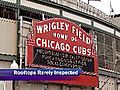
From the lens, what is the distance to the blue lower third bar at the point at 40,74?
59.9 feet

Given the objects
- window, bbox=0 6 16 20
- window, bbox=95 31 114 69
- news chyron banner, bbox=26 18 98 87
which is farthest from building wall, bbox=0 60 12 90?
window, bbox=95 31 114 69

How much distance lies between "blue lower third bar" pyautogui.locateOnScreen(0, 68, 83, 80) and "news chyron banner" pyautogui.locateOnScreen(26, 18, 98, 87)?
12.0ft

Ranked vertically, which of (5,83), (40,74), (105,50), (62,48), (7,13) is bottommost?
(5,83)

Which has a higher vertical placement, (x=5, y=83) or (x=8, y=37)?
(x=8, y=37)

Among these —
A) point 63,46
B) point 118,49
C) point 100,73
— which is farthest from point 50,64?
point 118,49

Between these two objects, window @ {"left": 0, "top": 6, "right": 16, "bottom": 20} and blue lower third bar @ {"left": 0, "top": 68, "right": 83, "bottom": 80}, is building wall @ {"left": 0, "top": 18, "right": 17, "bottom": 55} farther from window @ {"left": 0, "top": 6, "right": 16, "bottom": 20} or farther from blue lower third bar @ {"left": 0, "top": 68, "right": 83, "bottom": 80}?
blue lower third bar @ {"left": 0, "top": 68, "right": 83, "bottom": 80}

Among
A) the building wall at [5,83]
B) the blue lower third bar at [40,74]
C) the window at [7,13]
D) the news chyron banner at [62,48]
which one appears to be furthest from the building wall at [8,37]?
the blue lower third bar at [40,74]

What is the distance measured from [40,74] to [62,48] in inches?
280

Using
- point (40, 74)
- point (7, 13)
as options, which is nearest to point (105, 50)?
point (7, 13)

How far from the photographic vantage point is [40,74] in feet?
60.0

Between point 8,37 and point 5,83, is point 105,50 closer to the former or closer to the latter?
point 8,37

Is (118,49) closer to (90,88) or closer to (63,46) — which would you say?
(90,88)

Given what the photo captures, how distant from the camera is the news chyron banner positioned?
23.0 meters

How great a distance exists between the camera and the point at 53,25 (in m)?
24.6
